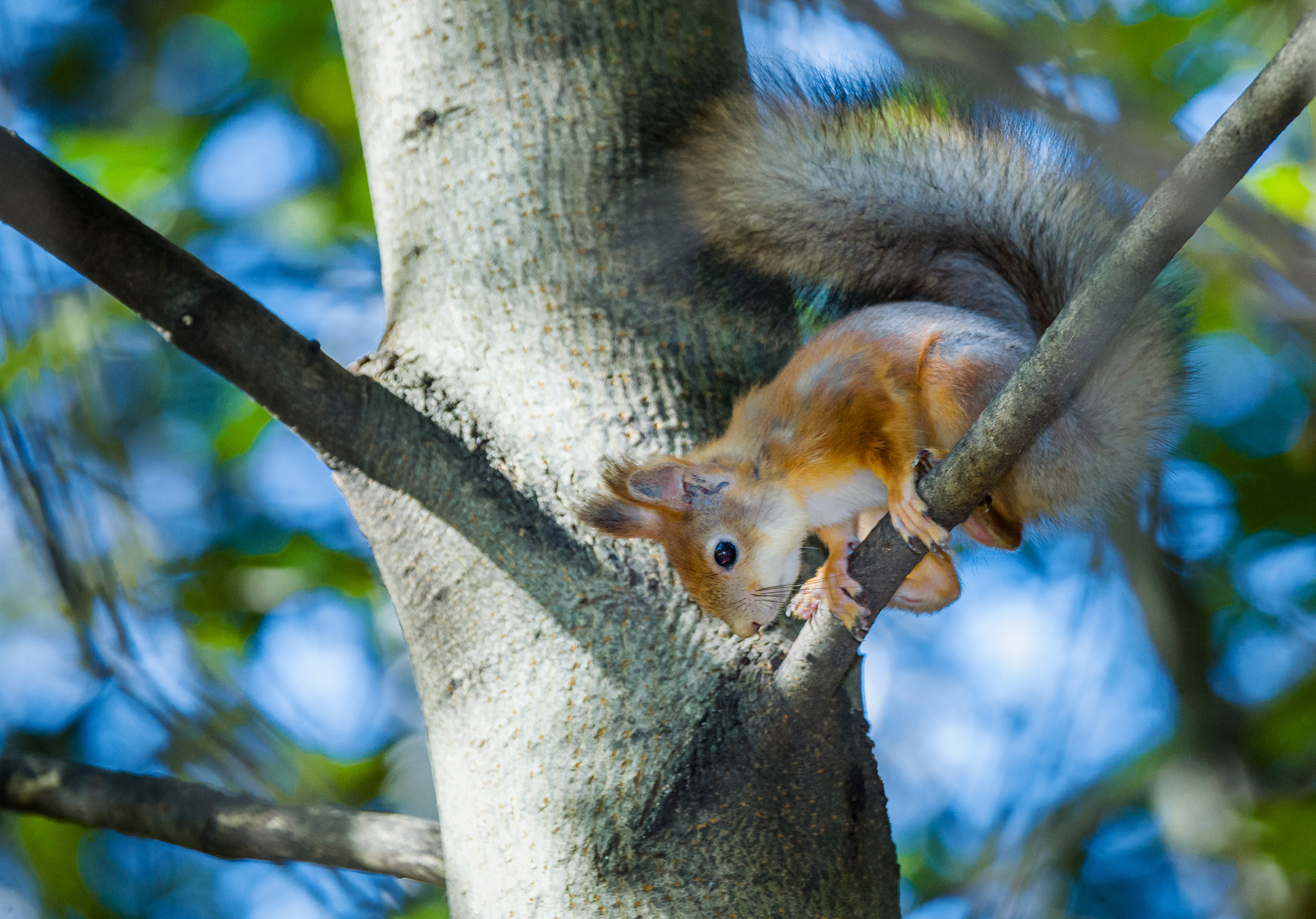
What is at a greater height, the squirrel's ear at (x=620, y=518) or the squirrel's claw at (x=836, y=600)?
the squirrel's ear at (x=620, y=518)

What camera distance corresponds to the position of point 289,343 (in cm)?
127

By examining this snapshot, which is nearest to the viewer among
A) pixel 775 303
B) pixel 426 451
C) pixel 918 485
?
pixel 918 485

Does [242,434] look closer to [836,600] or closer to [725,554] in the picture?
[725,554]

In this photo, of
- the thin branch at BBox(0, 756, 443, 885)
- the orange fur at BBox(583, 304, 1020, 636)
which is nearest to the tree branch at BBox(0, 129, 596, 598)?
the orange fur at BBox(583, 304, 1020, 636)

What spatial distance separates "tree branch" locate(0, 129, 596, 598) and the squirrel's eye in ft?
1.75

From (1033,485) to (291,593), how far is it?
187 cm

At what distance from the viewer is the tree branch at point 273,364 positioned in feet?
3.64

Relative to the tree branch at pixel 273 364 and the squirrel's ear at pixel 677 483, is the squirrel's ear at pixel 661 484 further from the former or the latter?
the tree branch at pixel 273 364

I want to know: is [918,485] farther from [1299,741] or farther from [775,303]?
[1299,741]

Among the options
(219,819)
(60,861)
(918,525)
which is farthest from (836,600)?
(60,861)

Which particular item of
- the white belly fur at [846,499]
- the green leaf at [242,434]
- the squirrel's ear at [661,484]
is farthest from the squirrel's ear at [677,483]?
the green leaf at [242,434]

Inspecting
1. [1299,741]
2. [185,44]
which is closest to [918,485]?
[1299,741]

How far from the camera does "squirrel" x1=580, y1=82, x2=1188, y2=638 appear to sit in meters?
1.46

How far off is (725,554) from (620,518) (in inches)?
9.3
